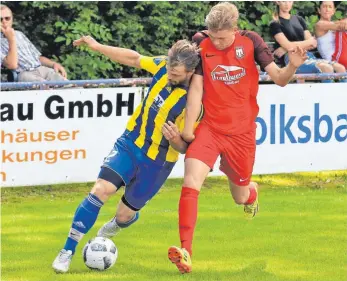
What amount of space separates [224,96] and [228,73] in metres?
0.20

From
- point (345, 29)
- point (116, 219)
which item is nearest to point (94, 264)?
point (116, 219)

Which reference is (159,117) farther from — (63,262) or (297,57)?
(63,262)

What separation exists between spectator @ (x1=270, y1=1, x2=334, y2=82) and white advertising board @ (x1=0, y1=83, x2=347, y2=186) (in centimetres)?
68

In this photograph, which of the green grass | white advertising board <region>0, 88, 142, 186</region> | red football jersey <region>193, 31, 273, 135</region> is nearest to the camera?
the green grass

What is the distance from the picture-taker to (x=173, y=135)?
10695mm

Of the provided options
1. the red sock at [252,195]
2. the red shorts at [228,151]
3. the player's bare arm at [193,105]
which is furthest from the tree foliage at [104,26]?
the player's bare arm at [193,105]

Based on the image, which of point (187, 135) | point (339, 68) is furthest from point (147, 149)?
point (339, 68)

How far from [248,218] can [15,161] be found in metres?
3.09

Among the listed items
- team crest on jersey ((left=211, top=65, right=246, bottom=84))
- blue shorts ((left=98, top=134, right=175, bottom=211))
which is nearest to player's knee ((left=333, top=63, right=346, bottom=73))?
team crest on jersey ((left=211, top=65, right=246, bottom=84))

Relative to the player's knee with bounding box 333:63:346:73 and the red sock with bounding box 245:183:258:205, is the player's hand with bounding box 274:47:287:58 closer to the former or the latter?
the player's knee with bounding box 333:63:346:73

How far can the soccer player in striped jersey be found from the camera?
35.0ft

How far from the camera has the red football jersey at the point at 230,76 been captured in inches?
429

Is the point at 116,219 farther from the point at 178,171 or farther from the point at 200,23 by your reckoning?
the point at 200,23

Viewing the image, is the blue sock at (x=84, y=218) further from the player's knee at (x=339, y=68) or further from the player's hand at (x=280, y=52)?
the player's knee at (x=339, y=68)
